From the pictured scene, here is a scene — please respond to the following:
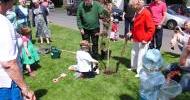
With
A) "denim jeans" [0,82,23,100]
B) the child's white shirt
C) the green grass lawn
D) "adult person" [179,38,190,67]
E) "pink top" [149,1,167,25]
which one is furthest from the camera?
"pink top" [149,1,167,25]

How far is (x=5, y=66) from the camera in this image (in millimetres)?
4164

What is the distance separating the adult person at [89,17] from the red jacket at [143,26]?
1.42 m

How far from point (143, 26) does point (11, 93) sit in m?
5.10

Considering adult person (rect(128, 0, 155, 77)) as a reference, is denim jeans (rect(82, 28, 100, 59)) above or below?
below

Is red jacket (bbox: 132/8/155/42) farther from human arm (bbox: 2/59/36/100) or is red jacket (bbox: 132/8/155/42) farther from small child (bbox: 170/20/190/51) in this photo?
human arm (bbox: 2/59/36/100)

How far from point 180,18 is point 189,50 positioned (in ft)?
52.8

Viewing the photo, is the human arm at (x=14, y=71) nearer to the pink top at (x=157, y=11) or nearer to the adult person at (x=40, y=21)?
the pink top at (x=157, y=11)

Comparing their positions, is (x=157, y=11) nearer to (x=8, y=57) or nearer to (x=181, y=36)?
(x=181, y=36)

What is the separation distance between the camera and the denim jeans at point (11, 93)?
14.8ft

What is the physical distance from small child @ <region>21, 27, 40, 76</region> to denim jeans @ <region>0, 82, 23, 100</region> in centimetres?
493

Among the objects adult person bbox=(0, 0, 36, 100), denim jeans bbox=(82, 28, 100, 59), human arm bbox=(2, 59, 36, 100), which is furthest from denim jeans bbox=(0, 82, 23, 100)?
denim jeans bbox=(82, 28, 100, 59)

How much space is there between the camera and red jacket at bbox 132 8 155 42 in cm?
905

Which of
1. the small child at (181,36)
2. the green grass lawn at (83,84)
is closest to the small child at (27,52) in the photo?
the green grass lawn at (83,84)

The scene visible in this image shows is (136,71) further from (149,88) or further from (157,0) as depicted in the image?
(149,88)
